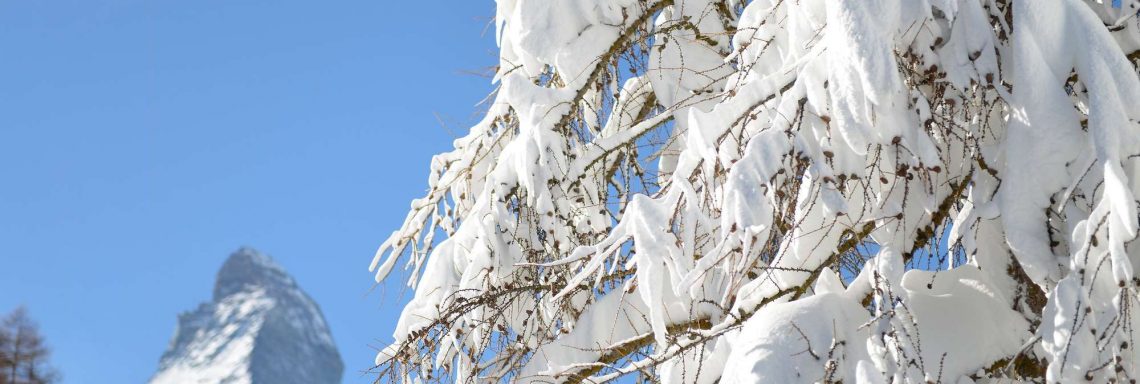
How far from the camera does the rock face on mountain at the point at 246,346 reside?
602 feet

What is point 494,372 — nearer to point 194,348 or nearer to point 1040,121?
point 1040,121

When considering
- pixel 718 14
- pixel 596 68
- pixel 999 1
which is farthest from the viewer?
pixel 718 14

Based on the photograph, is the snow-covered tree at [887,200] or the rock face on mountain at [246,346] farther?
the rock face on mountain at [246,346]

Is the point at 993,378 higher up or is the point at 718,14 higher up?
the point at 718,14

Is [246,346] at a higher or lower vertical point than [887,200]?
higher

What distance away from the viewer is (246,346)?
185 meters

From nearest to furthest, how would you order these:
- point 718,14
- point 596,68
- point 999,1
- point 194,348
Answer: point 999,1, point 596,68, point 718,14, point 194,348

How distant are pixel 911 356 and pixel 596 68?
1630 millimetres

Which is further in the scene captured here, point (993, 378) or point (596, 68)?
point (596, 68)

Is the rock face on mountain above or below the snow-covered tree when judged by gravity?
above

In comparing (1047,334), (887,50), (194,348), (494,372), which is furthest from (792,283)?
(194,348)

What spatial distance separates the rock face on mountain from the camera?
18338 centimetres

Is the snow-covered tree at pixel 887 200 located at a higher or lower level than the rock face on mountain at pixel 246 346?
lower

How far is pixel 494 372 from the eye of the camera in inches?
139
